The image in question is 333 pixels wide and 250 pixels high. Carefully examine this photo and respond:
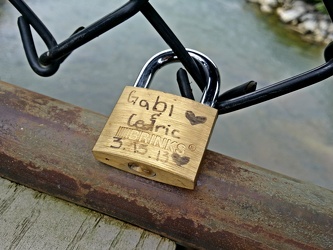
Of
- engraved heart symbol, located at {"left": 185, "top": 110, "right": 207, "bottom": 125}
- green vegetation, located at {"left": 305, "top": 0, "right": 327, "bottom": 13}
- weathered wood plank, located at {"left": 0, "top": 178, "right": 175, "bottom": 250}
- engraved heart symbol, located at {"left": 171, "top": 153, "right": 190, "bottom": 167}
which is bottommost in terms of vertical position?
weathered wood plank, located at {"left": 0, "top": 178, "right": 175, "bottom": 250}

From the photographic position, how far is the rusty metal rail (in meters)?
0.74

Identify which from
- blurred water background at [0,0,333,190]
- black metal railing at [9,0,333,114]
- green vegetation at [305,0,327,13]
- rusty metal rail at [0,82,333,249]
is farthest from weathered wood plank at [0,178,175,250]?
green vegetation at [305,0,327,13]

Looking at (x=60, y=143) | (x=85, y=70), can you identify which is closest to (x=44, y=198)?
(x=60, y=143)

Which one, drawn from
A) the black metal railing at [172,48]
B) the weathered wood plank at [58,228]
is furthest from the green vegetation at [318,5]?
the weathered wood plank at [58,228]

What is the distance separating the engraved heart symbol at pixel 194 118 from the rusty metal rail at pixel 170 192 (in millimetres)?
61

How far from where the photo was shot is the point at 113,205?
0.79 metres

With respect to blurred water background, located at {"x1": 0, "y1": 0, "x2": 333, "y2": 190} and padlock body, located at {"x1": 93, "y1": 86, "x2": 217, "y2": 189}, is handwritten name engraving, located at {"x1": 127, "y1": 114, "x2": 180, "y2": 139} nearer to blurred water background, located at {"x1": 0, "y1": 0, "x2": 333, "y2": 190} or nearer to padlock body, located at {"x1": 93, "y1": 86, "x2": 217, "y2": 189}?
padlock body, located at {"x1": 93, "y1": 86, "x2": 217, "y2": 189}

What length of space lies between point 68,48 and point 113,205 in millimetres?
283

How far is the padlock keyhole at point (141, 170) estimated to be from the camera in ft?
2.55

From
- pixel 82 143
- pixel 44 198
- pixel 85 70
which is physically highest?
pixel 85 70

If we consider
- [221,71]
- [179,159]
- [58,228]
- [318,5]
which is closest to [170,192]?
[179,159]

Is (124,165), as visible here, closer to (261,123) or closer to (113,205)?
(113,205)

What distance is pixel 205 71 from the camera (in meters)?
0.92

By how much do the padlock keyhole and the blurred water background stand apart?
1191 millimetres
